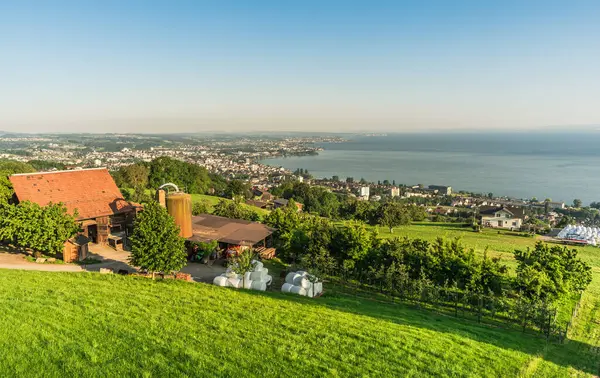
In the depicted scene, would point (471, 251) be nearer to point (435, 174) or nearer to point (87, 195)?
point (87, 195)

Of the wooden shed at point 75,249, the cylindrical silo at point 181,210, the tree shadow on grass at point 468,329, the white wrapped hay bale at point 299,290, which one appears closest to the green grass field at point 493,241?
the tree shadow on grass at point 468,329

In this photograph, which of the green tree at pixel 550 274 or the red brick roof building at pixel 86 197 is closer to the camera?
the green tree at pixel 550 274

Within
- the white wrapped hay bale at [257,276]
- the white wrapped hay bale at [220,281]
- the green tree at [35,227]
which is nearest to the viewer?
the white wrapped hay bale at [220,281]

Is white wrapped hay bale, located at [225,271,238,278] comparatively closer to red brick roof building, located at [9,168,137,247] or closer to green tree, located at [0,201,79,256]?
green tree, located at [0,201,79,256]

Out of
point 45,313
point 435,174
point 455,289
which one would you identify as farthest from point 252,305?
point 435,174

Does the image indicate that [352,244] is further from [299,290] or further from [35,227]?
[35,227]

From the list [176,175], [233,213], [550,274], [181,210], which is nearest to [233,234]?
[181,210]

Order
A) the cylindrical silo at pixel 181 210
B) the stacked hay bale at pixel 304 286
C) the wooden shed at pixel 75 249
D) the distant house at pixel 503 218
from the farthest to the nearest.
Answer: the distant house at pixel 503 218, the cylindrical silo at pixel 181 210, the wooden shed at pixel 75 249, the stacked hay bale at pixel 304 286

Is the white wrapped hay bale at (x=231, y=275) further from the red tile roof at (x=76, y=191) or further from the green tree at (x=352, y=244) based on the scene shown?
the red tile roof at (x=76, y=191)
